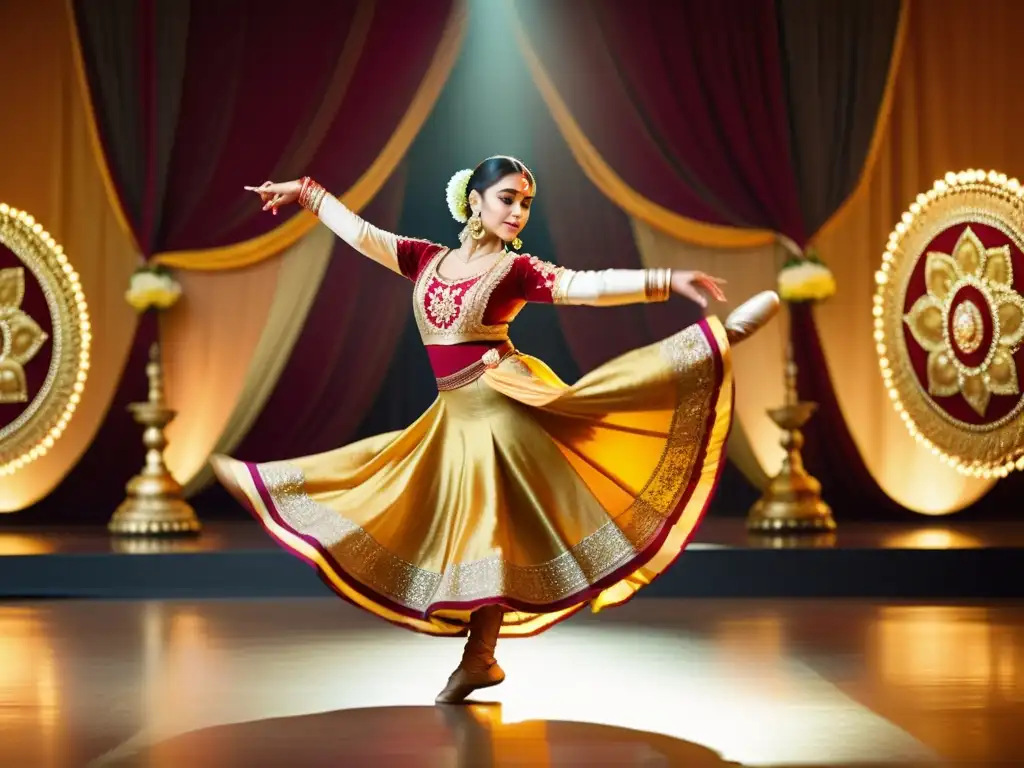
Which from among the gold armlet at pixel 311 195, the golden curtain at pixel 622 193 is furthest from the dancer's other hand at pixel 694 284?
the golden curtain at pixel 622 193

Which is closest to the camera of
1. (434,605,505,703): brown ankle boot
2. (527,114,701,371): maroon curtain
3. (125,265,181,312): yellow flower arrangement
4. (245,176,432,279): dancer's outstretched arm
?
(434,605,505,703): brown ankle boot

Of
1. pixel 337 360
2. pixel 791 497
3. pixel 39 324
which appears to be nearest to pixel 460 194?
pixel 791 497

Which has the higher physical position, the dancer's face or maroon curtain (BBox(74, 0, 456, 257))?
maroon curtain (BBox(74, 0, 456, 257))

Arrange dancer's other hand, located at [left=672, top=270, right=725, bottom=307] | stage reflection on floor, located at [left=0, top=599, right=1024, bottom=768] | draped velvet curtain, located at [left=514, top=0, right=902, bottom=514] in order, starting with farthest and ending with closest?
draped velvet curtain, located at [left=514, top=0, right=902, bottom=514], dancer's other hand, located at [left=672, top=270, right=725, bottom=307], stage reflection on floor, located at [left=0, top=599, right=1024, bottom=768]

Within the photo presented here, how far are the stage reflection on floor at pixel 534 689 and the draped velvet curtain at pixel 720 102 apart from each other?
5.92ft

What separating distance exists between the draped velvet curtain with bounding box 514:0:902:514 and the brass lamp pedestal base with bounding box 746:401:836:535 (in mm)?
624

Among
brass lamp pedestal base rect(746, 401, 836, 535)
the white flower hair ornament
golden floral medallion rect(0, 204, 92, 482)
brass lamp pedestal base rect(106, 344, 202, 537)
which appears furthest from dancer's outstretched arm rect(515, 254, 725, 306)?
golden floral medallion rect(0, 204, 92, 482)

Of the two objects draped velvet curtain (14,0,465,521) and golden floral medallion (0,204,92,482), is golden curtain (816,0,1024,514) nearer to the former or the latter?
draped velvet curtain (14,0,465,521)

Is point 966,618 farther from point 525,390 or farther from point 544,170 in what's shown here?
point 544,170

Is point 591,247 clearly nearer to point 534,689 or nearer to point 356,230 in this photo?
point 356,230

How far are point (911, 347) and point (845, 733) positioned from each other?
10.6 ft

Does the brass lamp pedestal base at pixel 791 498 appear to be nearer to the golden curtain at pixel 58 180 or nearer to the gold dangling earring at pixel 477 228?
the gold dangling earring at pixel 477 228

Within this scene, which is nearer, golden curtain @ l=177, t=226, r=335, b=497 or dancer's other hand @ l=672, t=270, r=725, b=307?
dancer's other hand @ l=672, t=270, r=725, b=307

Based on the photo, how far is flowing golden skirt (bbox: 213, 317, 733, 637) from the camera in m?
2.64
